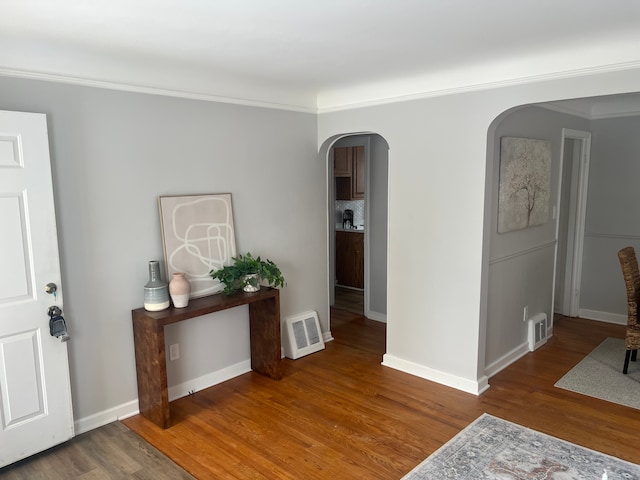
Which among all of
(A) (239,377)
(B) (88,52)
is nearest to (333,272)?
(A) (239,377)

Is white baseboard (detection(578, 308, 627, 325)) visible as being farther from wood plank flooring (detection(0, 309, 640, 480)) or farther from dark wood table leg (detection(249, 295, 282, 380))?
dark wood table leg (detection(249, 295, 282, 380))

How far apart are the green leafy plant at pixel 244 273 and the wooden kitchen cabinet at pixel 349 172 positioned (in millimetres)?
2841

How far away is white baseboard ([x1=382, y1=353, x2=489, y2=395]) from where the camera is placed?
362 cm

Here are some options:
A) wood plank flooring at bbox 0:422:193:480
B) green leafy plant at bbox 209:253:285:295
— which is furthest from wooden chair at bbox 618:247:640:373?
wood plank flooring at bbox 0:422:193:480

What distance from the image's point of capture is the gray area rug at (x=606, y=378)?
11.6ft

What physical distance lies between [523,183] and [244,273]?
236 cm

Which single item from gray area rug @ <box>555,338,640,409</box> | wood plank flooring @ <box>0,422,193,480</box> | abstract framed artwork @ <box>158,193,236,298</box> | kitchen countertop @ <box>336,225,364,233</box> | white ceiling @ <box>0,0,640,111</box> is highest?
white ceiling @ <box>0,0,640,111</box>

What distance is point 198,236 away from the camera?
3566 mm

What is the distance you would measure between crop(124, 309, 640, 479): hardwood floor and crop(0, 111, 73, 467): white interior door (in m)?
0.61

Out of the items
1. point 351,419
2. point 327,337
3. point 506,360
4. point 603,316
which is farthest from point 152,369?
point 603,316

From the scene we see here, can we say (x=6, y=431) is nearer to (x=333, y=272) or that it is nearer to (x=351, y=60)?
(x=351, y=60)

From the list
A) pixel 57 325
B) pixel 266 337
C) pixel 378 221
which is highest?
pixel 378 221

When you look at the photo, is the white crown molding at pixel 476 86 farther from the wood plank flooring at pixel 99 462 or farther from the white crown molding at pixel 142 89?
the wood plank flooring at pixel 99 462

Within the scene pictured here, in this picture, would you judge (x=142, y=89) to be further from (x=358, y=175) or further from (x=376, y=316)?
(x=358, y=175)
